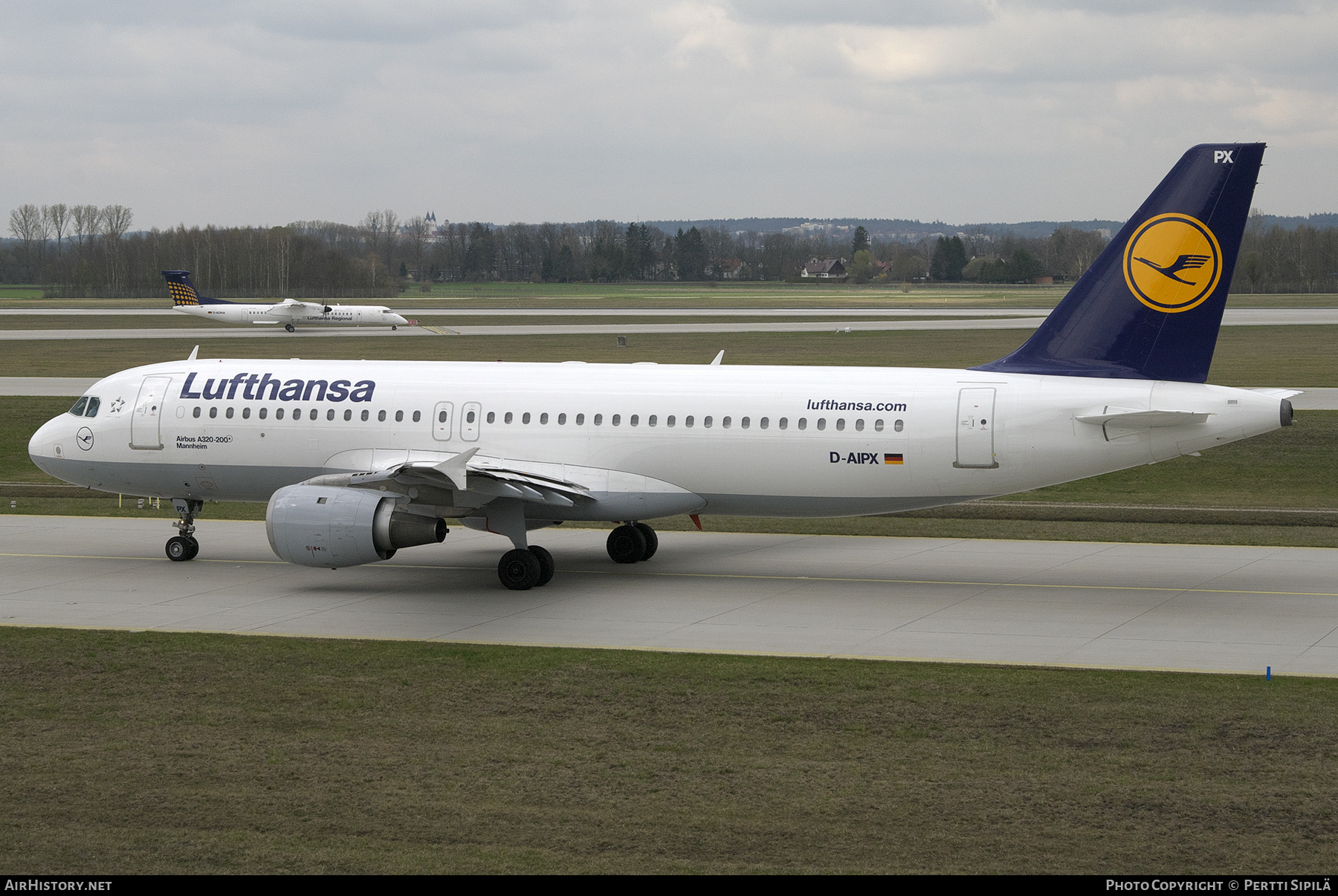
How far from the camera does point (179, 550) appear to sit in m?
26.5

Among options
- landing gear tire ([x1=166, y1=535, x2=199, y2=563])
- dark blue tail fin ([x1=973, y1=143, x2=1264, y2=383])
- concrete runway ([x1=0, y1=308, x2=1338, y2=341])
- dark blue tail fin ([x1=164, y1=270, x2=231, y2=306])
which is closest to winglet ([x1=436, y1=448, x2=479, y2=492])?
landing gear tire ([x1=166, y1=535, x2=199, y2=563])

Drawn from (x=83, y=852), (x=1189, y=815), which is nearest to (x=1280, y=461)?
(x=1189, y=815)

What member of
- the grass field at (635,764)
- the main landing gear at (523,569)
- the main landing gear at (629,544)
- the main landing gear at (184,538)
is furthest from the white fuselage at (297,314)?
the grass field at (635,764)

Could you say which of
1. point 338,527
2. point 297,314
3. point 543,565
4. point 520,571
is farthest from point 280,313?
point 338,527

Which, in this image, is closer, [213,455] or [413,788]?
[413,788]

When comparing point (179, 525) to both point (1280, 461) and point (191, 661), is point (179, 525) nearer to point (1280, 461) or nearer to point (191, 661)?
point (191, 661)

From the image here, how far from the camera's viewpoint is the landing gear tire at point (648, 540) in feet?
86.5

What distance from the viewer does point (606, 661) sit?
724 inches

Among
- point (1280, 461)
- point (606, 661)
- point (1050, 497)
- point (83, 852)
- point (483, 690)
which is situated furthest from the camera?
point (1280, 461)

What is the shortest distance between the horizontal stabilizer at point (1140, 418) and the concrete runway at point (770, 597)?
2.86m

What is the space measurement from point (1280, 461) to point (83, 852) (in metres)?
34.6

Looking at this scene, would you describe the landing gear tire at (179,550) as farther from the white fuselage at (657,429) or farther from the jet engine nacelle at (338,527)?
the jet engine nacelle at (338,527)

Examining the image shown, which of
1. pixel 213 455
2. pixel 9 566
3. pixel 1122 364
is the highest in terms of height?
pixel 1122 364

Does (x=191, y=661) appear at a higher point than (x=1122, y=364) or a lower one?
lower
